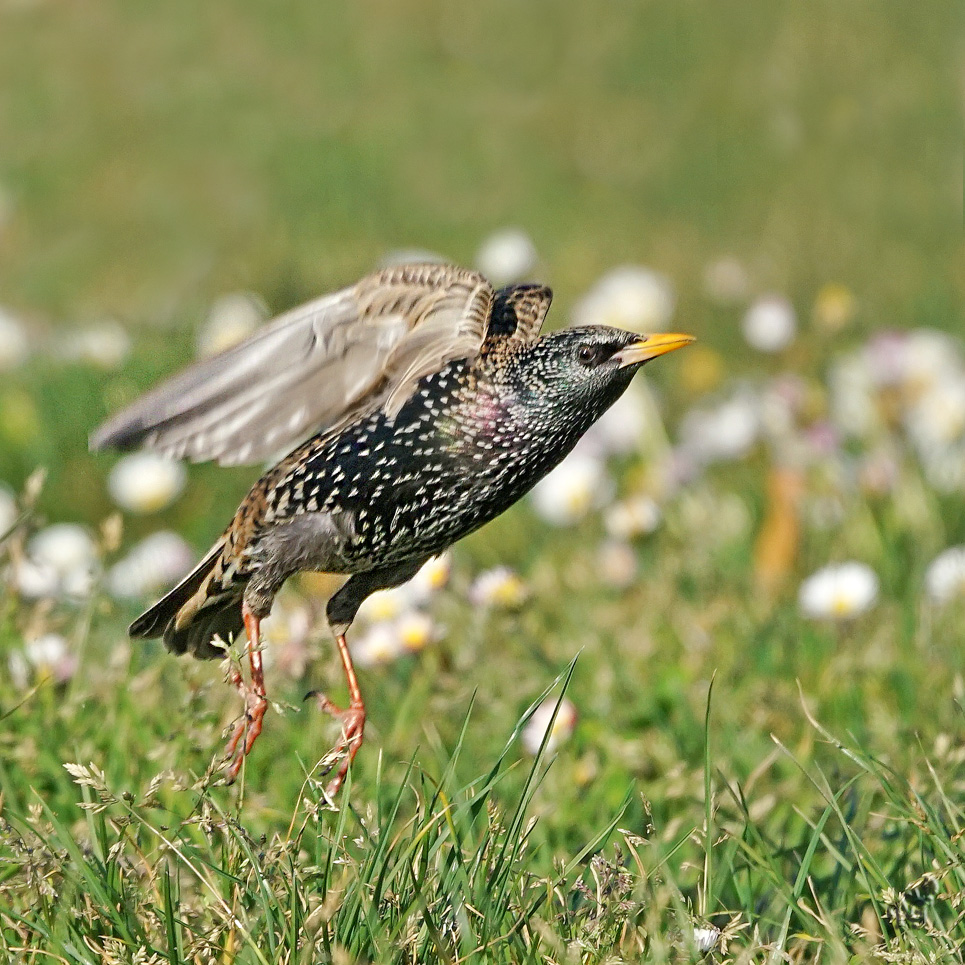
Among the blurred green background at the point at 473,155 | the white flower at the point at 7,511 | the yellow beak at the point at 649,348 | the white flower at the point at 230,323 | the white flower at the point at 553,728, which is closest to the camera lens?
the yellow beak at the point at 649,348

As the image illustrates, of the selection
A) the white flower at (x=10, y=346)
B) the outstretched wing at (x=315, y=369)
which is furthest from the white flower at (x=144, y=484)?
the outstretched wing at (x=315, y=369)

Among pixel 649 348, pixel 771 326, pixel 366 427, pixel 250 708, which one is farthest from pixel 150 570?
pixel 771 326

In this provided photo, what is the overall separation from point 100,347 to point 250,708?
3694 millimetres

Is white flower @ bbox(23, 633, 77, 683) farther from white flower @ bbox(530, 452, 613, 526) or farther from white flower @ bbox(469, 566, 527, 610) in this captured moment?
white flower @ bbox(530, 452, 613, 526)

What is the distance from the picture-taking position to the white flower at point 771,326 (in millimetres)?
5367

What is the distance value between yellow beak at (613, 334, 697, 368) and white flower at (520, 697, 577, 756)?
0.78 meters

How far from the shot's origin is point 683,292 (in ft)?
25.7

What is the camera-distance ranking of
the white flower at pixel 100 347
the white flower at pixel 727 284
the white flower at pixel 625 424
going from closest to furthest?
the white flower at pixel 625 424, the white flower at pixel 100 347, the white flower at pixel 727 284

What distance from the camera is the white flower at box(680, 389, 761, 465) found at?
550 cm

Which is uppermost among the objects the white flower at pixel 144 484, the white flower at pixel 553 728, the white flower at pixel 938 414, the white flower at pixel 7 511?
the white flower at pixel 7 511

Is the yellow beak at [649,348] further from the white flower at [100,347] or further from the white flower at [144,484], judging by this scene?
the white flower at [100,347]

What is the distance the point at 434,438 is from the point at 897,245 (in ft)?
20.5

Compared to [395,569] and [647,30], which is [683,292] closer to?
[647,30]

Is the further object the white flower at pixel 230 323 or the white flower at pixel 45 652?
the white flower at pixel 230 323
